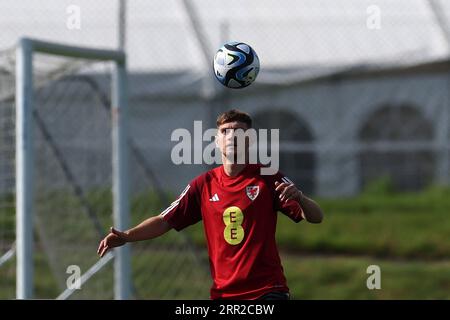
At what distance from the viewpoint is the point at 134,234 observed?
20.6 feet

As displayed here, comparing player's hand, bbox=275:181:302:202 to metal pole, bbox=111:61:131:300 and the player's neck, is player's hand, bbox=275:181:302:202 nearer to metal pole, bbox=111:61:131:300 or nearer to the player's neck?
the player's neck

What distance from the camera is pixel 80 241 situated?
409 inches

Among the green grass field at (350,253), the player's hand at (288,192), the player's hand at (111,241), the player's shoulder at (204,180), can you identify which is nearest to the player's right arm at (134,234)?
the player's hand at (111,241)

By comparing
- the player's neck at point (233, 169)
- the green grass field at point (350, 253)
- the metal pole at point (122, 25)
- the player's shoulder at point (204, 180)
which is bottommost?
the green grass field at point (350, 253)

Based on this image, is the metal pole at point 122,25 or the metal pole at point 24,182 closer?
the metal pole at point 24,182

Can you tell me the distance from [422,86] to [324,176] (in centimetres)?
180

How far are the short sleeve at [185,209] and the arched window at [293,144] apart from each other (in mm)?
7838

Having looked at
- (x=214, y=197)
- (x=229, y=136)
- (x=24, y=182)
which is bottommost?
(x=214, y=197)

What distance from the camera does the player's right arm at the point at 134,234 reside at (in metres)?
6.13

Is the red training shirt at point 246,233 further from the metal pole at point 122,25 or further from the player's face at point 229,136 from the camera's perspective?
the metal pole at point 122,25

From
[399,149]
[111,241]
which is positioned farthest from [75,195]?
[399,149]

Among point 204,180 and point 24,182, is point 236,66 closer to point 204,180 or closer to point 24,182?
point 204,180

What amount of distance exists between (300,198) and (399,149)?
28.2ft

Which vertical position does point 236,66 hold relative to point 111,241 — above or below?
above
